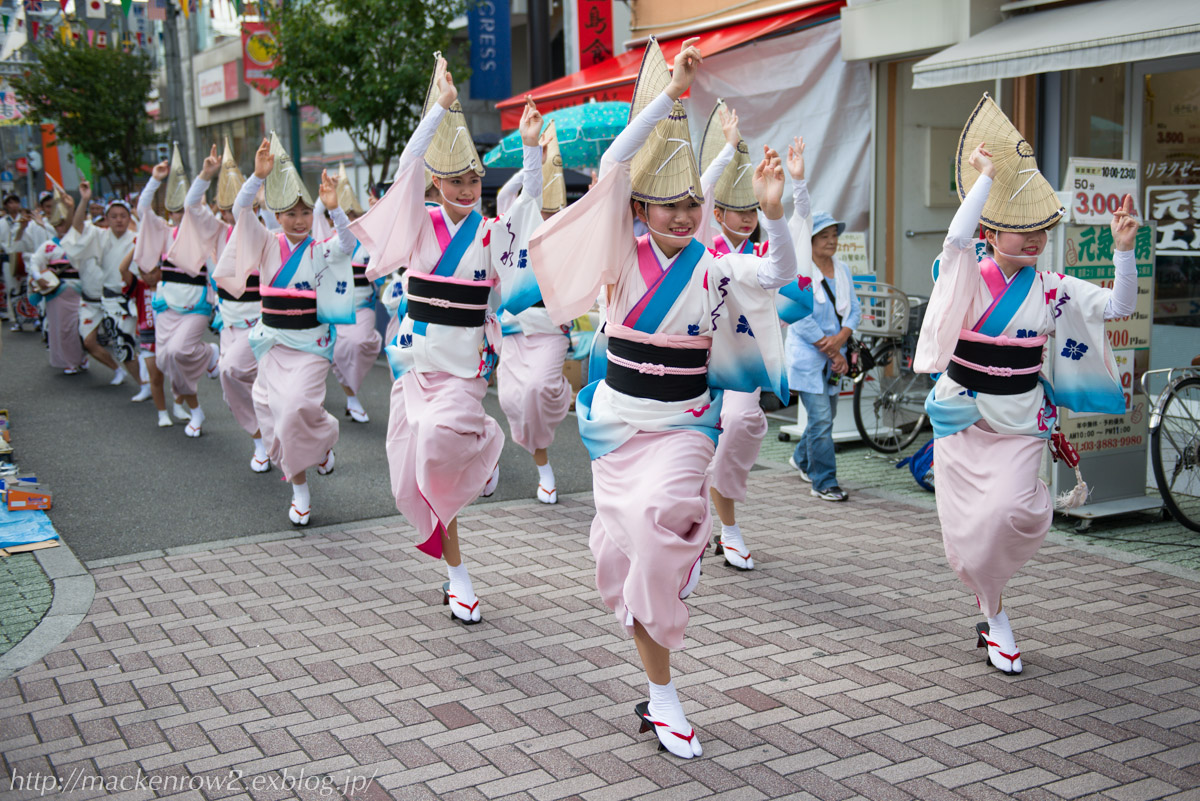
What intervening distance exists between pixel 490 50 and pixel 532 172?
13.7 meters

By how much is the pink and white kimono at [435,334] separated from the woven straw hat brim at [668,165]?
5.17 feet

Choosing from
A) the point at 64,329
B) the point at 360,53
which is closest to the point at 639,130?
the point at 64,329

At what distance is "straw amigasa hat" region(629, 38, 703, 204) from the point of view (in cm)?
371

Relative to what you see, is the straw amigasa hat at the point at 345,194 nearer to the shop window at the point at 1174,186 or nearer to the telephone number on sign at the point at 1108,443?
the telephone number on sign at the point at 1108,443

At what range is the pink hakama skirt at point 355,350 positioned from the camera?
10.0m

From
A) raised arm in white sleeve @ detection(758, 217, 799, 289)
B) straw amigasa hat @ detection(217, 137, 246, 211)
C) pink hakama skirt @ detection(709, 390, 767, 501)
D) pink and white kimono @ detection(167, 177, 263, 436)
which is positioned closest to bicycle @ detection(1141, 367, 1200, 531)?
pink hakama skirt @ detection(709, 390, 767, 501)

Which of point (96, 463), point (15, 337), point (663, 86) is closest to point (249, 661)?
point (663, 86)

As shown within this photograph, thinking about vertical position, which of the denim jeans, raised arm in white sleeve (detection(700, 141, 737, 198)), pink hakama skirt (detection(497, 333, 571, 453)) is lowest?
the denim jeans

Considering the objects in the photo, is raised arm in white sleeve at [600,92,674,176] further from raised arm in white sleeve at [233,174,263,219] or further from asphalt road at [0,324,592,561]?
asphalt road at [0,324,592,561]

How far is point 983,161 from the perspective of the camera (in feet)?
13.5

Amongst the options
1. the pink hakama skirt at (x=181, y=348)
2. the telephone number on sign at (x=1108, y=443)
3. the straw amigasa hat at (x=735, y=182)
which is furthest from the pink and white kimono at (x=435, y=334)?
the pink hakama skirt at (x=181, y=348)

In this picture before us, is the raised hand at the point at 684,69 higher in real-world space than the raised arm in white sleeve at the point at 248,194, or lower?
higher

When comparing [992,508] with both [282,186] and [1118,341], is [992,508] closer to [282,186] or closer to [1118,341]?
[1118,341]

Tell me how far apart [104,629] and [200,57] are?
28656 mm
